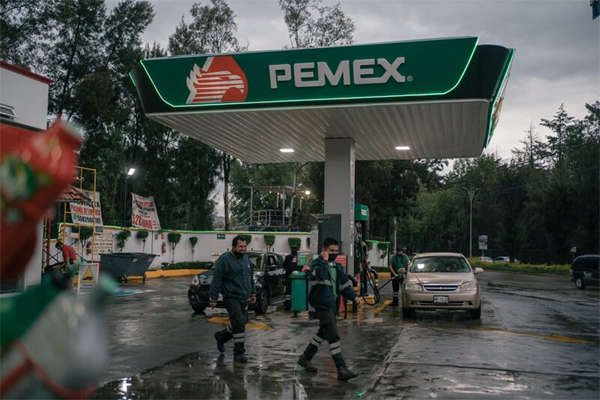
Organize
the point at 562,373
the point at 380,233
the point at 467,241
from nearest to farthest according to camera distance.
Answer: the point at 562,373 → the point at 380,233 → the point at 467,241

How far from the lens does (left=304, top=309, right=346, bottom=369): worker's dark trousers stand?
7422mm

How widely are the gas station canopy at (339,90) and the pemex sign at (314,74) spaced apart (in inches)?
0.9

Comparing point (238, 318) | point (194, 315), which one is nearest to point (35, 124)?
point (238, 318)

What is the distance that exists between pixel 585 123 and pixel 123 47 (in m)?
64.2

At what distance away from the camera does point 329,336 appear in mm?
7535

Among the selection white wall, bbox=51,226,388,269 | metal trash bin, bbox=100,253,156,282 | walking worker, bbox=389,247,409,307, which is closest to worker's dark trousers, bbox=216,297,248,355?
walking worker, bbox=389,247,409,307

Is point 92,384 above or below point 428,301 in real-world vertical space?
above

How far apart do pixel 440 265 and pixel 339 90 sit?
535 cm

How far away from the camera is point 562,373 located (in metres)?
7.98

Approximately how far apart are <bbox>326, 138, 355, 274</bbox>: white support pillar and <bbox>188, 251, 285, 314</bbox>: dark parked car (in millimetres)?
2044

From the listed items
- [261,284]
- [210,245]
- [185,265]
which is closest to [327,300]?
[261,284]

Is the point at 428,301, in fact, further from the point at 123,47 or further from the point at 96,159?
the point at 123,47

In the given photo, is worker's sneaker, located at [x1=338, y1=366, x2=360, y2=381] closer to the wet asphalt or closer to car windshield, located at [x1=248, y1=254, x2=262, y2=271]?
the wet asphalt

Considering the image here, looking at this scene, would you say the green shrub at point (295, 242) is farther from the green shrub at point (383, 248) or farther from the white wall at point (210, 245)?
the green shrub at point (383, 248)
